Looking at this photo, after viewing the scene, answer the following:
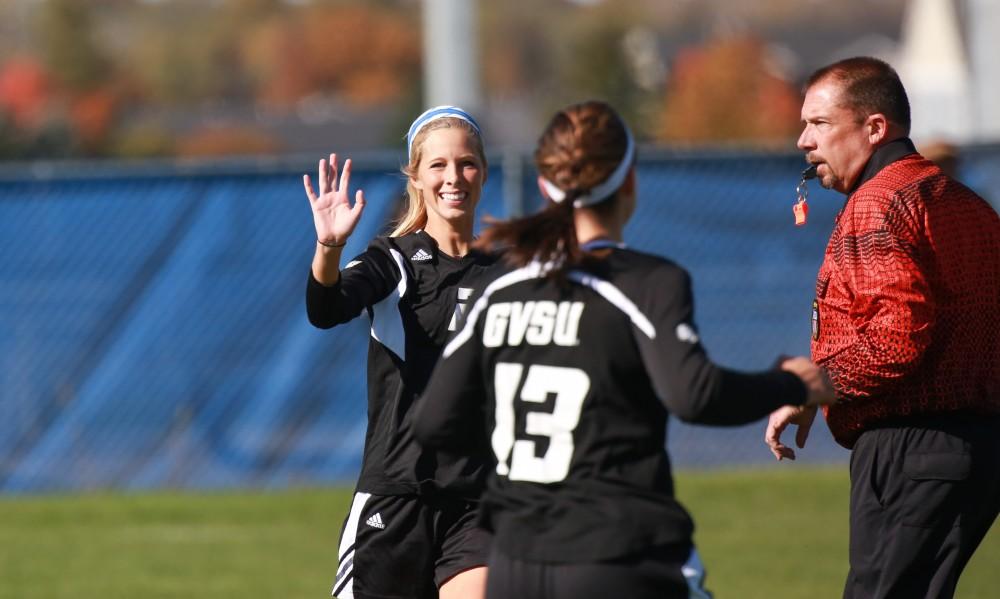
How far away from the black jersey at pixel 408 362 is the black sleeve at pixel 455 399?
0.97 m

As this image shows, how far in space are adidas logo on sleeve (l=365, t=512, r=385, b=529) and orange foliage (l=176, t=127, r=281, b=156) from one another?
92172 mm

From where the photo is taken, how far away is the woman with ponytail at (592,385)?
400cm

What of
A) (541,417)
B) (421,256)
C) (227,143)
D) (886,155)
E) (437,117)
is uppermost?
(227,143)

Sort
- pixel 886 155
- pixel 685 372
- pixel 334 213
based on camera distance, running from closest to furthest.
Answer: pixel 685 372
pixel 334 213
pixel 886 155

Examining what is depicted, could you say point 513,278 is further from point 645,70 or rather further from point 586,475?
point 645,70

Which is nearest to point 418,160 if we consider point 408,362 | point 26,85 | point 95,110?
point 408,362

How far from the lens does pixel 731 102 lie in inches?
3076

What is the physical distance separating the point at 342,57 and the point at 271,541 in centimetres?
14039

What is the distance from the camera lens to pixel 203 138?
109m

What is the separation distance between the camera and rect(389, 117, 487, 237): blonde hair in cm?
553

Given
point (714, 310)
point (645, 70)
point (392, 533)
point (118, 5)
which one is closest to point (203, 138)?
point (645, 70)

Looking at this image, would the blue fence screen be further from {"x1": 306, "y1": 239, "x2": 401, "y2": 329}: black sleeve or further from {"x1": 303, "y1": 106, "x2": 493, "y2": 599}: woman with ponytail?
{"x1": 306, "y1": 239, "x2": 401, "y2": 329}: black sleeve

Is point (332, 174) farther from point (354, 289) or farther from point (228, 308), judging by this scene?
point (228, 308)

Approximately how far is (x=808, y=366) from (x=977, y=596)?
4.82 meters
